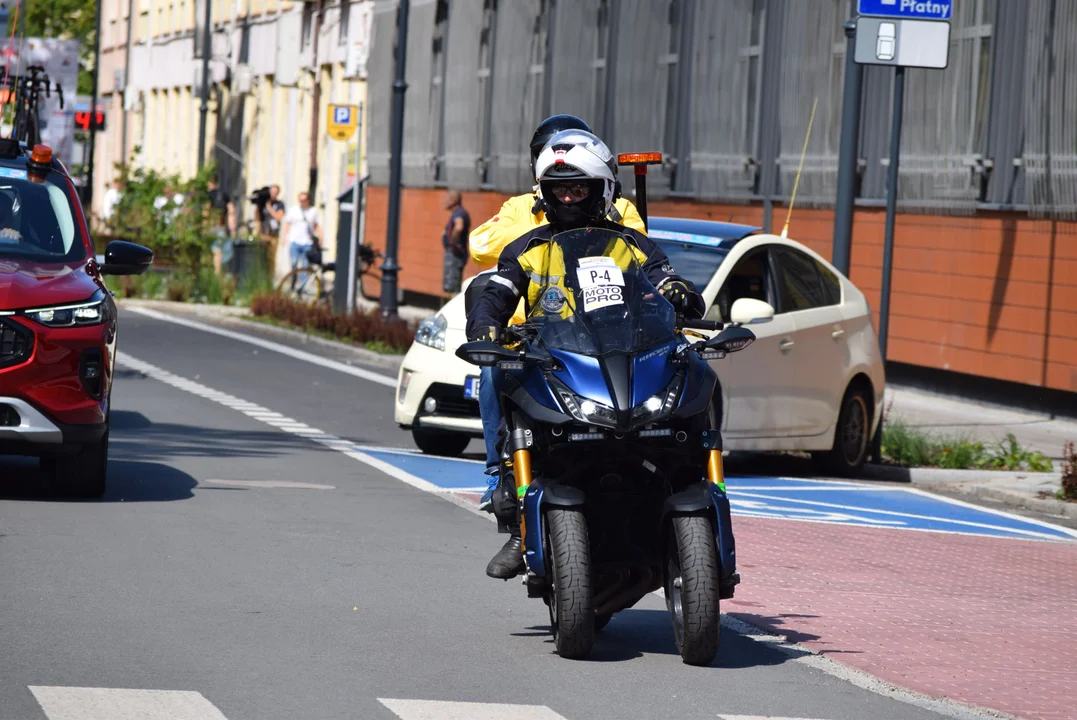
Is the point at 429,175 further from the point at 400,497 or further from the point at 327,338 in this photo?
the point at 400,497

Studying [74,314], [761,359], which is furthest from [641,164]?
[761,359]

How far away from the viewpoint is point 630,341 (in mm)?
7090

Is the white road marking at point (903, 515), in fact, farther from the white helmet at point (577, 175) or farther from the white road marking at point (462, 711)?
the white road marking at point (462, 711)

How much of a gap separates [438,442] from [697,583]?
7931mm

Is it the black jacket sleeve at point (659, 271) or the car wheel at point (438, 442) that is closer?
the black jacket sleeve at point (659, 271)

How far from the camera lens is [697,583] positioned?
22.5 feet

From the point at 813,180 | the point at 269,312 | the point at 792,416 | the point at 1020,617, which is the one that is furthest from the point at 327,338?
the point at 1020,617

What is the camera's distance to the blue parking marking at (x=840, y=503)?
40.2 feet

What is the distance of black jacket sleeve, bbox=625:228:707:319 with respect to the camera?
7.43m

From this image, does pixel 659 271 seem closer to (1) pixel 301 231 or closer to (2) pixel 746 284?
(2) pixel 746 284

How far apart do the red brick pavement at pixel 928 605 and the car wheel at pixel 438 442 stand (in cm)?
262

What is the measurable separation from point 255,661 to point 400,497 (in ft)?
16.6

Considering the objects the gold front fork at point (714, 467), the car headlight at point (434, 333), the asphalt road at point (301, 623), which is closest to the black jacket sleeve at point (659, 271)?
the gold front fork at point (714, 467)

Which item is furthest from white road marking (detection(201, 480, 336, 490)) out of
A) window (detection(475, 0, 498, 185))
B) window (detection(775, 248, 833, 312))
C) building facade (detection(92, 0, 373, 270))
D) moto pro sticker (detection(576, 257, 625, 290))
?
building facade (detection(92, 0, 373, 270))
